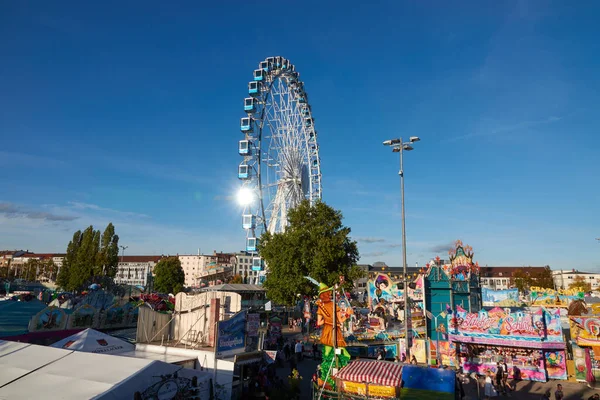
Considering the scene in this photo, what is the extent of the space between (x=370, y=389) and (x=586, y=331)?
1521 centimetres

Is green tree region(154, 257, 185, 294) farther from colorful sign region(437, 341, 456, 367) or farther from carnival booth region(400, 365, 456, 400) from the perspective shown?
carnival booth region(400, 365, 456, 400)

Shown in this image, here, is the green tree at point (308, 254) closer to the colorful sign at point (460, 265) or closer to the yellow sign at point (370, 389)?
the colorful sign at point (460, 265)

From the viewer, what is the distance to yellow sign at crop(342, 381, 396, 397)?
10.4 metres

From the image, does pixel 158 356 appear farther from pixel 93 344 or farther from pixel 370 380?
pixel 370 380

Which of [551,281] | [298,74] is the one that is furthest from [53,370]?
[551,281]

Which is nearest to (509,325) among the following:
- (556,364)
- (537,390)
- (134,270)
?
(556,364)

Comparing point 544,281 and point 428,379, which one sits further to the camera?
point 544,281

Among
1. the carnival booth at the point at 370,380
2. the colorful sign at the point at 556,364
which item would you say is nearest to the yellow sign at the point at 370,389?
the carnival booth at the point at 370,380

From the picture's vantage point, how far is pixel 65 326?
2972 centimetres

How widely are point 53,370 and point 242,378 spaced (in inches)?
276

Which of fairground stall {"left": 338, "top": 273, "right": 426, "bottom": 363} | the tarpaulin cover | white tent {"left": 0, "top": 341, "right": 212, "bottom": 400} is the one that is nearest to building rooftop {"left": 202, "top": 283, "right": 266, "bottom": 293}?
fairground stall {"left": 338, "top": 273, "right": 426, "bottom": 363}

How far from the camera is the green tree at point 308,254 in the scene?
34.7 m

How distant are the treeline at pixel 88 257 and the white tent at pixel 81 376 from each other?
59709mm

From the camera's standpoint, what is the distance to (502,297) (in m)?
46.4
